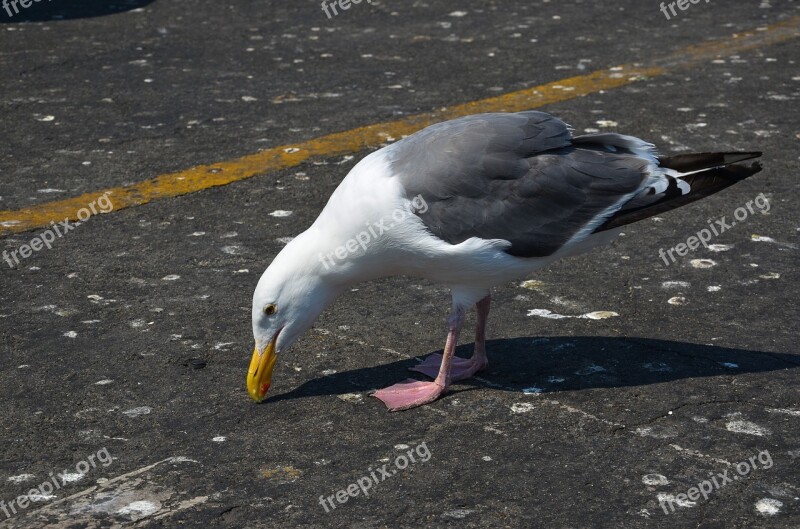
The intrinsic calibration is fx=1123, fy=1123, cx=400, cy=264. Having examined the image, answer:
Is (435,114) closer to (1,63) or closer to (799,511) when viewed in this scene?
(1,63)

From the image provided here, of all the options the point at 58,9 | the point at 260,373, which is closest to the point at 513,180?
the point at 260,373

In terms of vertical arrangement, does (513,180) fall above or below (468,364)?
above

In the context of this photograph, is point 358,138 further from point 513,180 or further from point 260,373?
point 260,373

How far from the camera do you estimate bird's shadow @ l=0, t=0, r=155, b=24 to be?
885 cm

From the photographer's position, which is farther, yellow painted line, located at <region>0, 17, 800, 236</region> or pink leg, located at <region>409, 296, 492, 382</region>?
yellow painted line, located at <region>0, 17, 800, 236</region>

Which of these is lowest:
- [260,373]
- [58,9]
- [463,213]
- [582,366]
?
[582,366]

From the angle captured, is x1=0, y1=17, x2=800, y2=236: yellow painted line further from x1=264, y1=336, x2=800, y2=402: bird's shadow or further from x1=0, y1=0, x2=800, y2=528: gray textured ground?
x1=264, y1=336, x2=800, y2=402: bird's shadow

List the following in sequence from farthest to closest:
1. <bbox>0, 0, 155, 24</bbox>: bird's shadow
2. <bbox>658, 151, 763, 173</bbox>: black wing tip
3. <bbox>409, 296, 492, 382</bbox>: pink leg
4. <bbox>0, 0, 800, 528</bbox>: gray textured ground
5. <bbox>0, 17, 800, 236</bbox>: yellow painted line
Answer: <bbox>0, 0, 155, 24</bbox>: bird's shadow, <bbox>0, 17, 800, 236</bbox>: yellow painted line, <bbox>409, 296, 492, 382</bbox>: pink leg, <bbox>658, 151, 763, 173</bbox>: black wing tip, <bbox>0, 0, 800, 528</bbox>: gray textured ground

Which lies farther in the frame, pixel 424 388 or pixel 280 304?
pixel 424 388

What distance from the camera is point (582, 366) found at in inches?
161

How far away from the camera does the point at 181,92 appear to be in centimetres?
720

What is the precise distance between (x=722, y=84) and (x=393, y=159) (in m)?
4.01

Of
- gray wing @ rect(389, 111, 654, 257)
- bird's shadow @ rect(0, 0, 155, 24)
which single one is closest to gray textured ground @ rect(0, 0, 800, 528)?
gray wing @ rect(389, 111, 654, 257)

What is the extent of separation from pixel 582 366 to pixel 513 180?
0.74 m
